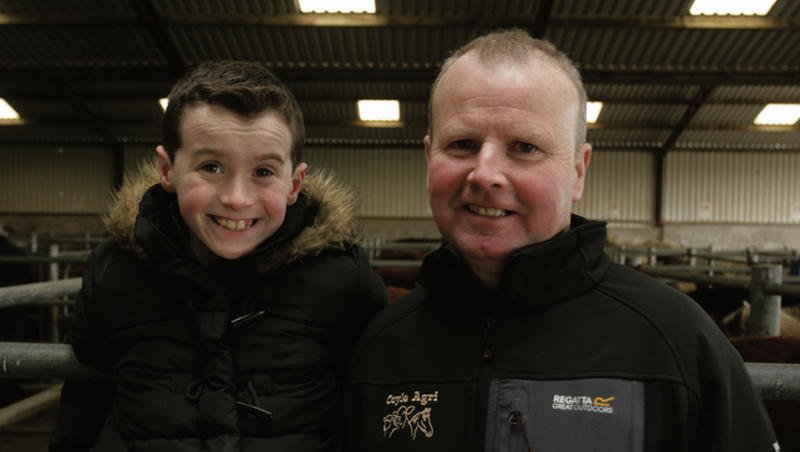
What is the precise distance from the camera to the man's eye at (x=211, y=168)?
129 cm

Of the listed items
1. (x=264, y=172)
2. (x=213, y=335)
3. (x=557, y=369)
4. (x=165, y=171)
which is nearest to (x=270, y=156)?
(x=264, y=172)

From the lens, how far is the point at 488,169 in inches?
40.6

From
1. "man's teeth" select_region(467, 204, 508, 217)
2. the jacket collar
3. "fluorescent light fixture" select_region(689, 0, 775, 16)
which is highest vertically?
"fluorescent light fixture" select_region(689, 0, 775, 16)

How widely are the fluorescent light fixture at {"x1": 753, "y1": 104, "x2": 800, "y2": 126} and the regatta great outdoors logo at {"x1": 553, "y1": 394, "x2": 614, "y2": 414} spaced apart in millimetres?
13791

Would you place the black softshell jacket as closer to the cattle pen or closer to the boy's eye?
the cattle pen

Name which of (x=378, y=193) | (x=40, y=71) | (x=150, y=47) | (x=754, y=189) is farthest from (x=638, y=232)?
(x=40, y=71)

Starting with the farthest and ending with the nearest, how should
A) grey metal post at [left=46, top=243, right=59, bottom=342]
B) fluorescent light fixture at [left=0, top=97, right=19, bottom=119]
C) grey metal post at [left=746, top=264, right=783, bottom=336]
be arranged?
fluorescent light fixture at [left=0, top=97, right=19, bottom=119], grey metal post at [left=46, top=243, right=59, bottom=342], grey metal post at [left=746, top=264, right=783, bottom=336]

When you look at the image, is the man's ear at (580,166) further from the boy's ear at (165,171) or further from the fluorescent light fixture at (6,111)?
the fluorescent light fixture at (6,111)

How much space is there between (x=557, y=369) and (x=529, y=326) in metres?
0.10

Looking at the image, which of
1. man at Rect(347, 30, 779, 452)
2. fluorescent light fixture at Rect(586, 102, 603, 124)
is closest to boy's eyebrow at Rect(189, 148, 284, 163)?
man at Rect(347, 30, 779, 452)

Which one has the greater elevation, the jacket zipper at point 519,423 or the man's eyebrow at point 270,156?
the man's eyebrow at point 270,156

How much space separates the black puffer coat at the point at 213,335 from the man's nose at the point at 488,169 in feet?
1.64

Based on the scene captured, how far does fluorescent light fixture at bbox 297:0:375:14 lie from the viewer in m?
8.75

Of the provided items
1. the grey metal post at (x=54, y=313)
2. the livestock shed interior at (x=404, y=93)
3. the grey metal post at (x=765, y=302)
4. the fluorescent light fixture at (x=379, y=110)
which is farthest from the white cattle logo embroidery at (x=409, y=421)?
the fluorescent light fixture at (x=379, y=110)
